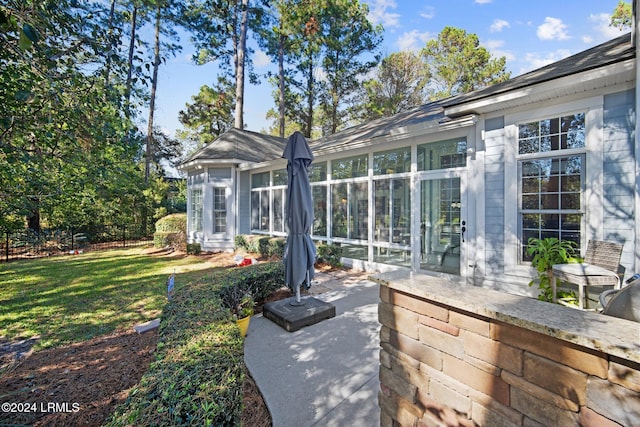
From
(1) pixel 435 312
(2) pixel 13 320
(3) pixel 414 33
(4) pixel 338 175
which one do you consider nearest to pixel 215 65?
(3) pixel 414 33

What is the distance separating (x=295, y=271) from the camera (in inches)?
175

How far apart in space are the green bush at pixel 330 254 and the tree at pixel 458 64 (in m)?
15.4

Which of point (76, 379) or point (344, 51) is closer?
point (76, 379)

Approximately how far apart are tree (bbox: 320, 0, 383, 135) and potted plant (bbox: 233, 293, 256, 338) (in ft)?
60.0

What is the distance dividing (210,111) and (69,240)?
12.2 m

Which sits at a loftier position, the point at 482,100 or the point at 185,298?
the point at 482,100

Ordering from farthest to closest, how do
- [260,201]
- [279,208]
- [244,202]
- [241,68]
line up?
[241,68], [244,202], [260,201], [279,208]

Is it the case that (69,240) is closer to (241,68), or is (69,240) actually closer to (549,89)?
(241,68)

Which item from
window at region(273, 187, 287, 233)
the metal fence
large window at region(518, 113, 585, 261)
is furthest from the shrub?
large window at region(518, 113, 585, 261)

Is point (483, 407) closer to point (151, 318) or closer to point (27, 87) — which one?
point (27, 87)

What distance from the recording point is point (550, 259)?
4.42 m

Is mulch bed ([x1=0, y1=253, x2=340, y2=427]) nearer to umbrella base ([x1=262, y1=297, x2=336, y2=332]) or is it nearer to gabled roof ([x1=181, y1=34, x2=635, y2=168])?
umbrella base ([x1=262, y1=297, x2=336, y2=332])

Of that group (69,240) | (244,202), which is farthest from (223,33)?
(69,240)

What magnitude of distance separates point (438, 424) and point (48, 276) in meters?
9.98
